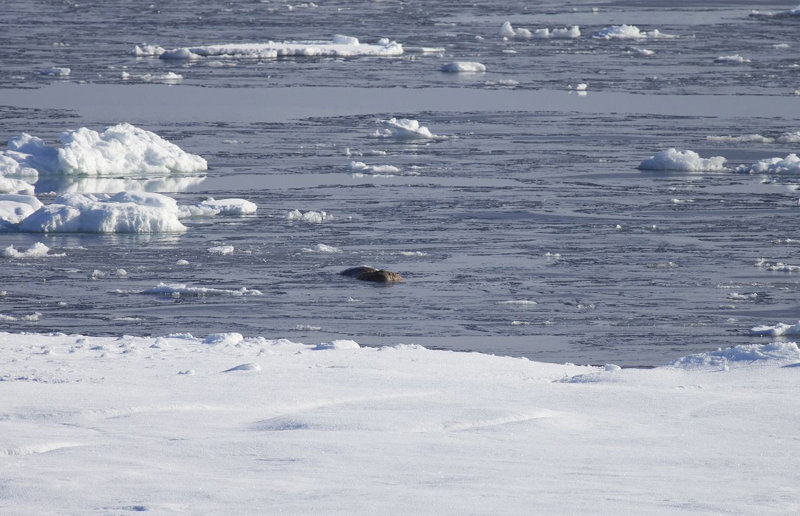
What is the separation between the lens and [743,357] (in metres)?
6.82

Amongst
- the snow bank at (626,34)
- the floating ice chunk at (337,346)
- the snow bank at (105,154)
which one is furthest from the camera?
the snow bank at (626,34)

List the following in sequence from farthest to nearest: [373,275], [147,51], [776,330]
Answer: [147,51], [373,275], [776,330]

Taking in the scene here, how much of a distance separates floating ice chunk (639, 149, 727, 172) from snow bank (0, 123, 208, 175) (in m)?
5.24

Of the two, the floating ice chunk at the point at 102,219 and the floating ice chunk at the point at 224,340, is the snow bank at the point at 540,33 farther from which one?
the floating ice chunk at the point at 224,340

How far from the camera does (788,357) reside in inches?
265

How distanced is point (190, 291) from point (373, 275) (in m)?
1.43

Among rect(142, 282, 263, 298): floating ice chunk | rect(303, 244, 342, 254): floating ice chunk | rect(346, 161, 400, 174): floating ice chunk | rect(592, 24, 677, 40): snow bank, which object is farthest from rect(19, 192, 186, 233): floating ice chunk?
rect(592, 24, 677, 40): snow bank

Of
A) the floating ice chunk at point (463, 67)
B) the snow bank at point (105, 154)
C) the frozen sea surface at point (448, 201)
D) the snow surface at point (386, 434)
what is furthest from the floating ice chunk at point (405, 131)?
the snow surface at point (386, 434)

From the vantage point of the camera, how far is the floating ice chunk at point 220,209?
13359 mm

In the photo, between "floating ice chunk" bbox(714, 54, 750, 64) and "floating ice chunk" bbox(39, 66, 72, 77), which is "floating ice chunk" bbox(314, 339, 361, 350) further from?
"floating ice chunk" bbox(714, 54, 750, 64)

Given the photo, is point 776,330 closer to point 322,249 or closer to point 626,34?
point 322,249

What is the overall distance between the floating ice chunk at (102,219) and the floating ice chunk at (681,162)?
20.2 feet

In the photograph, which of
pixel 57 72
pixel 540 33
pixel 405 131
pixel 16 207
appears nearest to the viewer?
pixel 16 207


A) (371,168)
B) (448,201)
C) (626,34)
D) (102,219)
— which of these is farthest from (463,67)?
(102,219)
